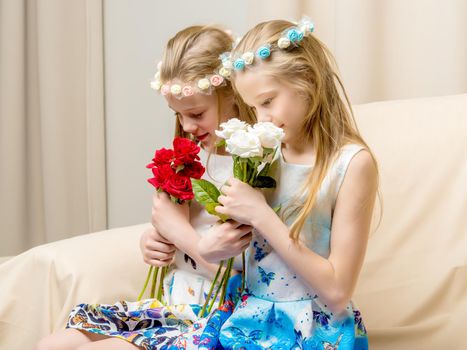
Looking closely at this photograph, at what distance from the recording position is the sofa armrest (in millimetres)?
1692

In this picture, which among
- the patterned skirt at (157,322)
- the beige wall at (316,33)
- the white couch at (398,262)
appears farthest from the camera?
A: the beige wall at (316,33)

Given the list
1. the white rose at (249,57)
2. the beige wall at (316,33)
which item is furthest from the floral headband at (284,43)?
the beige wall at (316,33)

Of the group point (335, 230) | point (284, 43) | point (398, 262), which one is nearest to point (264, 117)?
point (284, 43)

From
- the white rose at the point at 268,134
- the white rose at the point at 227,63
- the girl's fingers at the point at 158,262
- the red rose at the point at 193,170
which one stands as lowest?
the girl's fingers at the point at 158,262

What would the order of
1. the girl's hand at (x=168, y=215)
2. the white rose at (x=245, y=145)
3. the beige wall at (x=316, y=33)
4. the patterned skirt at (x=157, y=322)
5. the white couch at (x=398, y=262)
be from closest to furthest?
the white rose at (x=245, y=145) < the patterned skirt at (x=157, y=322) < the girl's hand at (x=168, y=215) < the white couch at (x=398, y=262) < the beige wall at (x=316, y=33)

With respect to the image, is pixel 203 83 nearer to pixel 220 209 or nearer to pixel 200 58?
pixel 200 58

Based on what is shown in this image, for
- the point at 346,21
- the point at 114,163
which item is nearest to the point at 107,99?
the point at 114,163

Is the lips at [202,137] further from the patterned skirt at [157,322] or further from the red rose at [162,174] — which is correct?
the patterned skirt at [157,322]

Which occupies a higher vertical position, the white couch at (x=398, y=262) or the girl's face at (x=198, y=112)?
the girl's face at (x=198, y=112)

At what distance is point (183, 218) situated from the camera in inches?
62.4

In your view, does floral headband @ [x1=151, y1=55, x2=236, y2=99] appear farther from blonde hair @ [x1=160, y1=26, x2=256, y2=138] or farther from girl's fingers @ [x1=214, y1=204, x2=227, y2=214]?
girl's fingers @ [x1=214, y1=204, x2=227, y2=214]

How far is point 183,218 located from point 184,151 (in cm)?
17

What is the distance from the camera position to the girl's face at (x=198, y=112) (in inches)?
63.2

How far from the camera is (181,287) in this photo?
1.61 metres
